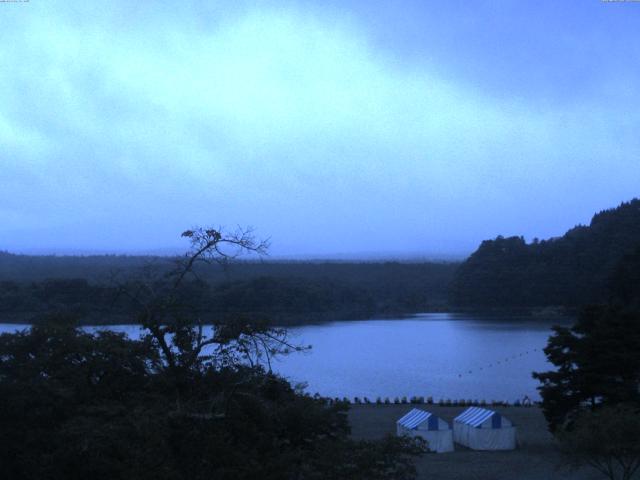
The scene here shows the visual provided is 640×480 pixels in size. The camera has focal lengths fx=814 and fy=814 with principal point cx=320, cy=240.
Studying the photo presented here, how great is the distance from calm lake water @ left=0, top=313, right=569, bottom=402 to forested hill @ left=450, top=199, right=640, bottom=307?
3713 millimetres

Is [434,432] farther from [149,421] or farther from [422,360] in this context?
[422,360]

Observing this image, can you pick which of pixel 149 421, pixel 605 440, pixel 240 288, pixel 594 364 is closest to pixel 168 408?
pixel 149 421

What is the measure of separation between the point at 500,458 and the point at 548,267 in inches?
1574

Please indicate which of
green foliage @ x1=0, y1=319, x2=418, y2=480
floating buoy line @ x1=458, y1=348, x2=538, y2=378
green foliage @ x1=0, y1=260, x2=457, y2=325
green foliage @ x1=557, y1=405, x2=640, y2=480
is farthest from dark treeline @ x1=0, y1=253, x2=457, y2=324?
floating buoy line @ x1=458, y1=348, x2=538, y2=378

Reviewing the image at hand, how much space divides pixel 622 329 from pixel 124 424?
9564 mm

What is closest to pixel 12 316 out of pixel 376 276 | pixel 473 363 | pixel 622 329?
pixel 473 363

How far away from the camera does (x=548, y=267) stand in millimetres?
50844

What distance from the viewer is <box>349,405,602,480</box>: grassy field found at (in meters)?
11.1

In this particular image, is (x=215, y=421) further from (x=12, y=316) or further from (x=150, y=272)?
(x=12, y=316)

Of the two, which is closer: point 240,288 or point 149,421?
point 149,421

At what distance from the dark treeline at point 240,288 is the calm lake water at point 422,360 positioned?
160 centimetres

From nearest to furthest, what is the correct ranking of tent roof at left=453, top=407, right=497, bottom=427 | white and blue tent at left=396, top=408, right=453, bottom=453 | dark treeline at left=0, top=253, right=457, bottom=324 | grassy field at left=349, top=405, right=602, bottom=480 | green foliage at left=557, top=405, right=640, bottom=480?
dark treeline at left=0, top=253, right=457, bottom=324 → green foliage at left=557, top=405, right=640, bottom=480 → grassy field at left=349, top=405, right=602, bottom=480 → white and blue tent at left=396, top=408, right=453, bottom=453 → tent roof at left=453, top=407, right=497, bottom=427

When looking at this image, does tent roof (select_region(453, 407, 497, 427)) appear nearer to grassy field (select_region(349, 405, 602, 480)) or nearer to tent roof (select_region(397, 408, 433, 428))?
grassy field (select_region(349, 405, 602, 480))

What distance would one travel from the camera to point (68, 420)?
5.84 meters
